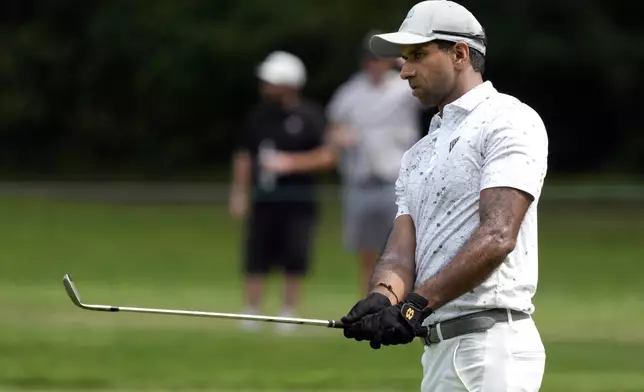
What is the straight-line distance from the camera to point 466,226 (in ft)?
15.3

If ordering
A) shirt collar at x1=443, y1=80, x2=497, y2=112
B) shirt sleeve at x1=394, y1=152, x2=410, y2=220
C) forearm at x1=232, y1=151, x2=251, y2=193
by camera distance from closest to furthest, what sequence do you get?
shirt collar at x1=443, y1=80, x2=497, y2=112 < shirt sleeve at x1=394, y1=152, x2=410, y2=220 < forearm at x1=232, y1=151, x2=251, y2=193

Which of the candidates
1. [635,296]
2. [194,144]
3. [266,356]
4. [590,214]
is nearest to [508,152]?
[266,356]

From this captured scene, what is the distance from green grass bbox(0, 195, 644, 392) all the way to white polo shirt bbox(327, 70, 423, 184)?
4.55 ft

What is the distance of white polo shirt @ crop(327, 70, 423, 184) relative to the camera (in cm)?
1289

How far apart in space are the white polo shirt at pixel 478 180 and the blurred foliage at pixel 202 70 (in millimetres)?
37207

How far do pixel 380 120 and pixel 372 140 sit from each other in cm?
19

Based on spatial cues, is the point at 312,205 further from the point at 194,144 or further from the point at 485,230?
the point at 194,144

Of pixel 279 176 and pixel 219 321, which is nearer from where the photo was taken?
pixel 279 176

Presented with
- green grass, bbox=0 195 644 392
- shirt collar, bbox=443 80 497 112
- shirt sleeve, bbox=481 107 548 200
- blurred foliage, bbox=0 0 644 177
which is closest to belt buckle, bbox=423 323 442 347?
shirt sleeve, bbox=481 107 548 200

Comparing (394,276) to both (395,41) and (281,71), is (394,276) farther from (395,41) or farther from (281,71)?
(281,71)

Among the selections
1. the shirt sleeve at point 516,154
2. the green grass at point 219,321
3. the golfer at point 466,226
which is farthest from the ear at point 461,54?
the green grass at point 219,321

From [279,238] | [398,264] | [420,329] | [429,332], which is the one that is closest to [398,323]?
[420,329]

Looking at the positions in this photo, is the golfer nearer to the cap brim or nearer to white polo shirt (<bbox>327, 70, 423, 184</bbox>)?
the cap brim

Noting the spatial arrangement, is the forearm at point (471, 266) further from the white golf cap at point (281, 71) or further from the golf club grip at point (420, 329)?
the white golf cap at point (281, 71)
